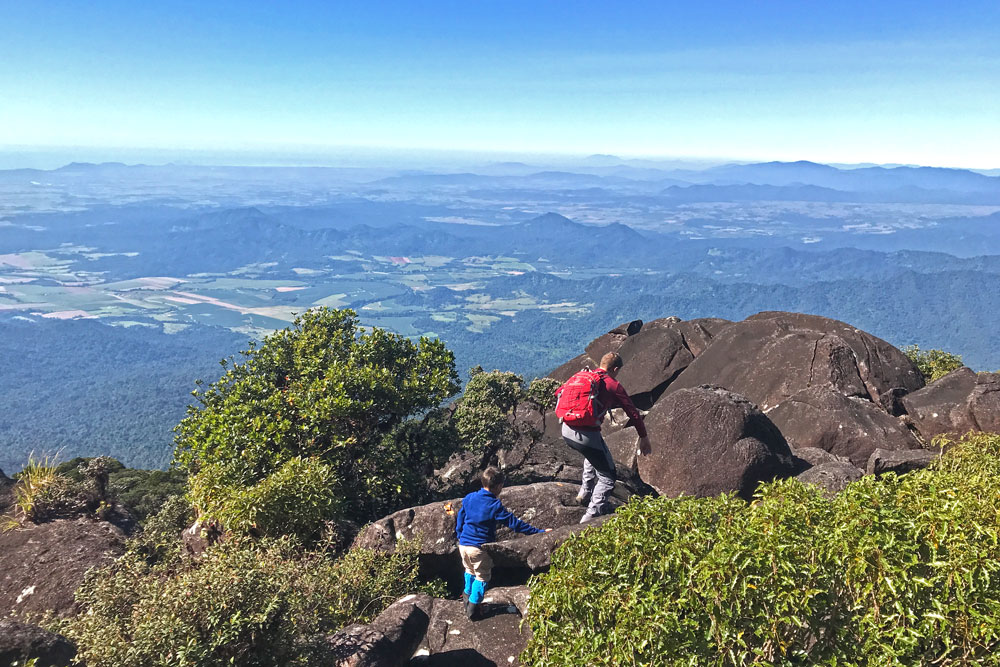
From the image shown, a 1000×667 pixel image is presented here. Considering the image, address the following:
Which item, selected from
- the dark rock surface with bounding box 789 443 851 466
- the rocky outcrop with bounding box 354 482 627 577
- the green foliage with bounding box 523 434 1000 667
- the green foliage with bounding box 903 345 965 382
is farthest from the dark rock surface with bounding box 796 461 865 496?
the green foliage with bounding box 903 345 965 382

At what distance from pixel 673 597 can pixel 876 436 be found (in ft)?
81.2

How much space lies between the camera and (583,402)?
15.4 m

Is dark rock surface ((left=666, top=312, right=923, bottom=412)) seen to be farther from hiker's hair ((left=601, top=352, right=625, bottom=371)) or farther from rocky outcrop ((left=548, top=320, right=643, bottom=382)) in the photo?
hiker's hair ((left=601, top=352, right=625, bottom=371))

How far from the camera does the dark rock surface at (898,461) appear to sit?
20641mm

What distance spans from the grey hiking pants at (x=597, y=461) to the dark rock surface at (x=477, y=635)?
3.35 metres

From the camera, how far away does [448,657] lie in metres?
11.4

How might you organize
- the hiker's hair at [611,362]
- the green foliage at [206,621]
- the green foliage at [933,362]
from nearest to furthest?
the green foliage at [206,621]
the hiker's hair at [611,362]
the green foliage at [933,362]

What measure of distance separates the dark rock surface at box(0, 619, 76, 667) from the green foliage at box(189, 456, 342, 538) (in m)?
5.99

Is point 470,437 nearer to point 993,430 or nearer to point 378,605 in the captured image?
point 378,605

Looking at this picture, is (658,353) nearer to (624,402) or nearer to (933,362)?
(933,362)

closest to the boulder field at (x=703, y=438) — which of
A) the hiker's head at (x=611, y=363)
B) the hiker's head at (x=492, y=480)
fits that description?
the hiker's head at (x=492, y=480)

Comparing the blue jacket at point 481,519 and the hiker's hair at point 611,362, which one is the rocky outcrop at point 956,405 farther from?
the blue jacket at point 481,519

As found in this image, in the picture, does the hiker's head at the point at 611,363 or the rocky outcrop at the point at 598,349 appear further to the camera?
the rocky outcrop at the point at 598,349

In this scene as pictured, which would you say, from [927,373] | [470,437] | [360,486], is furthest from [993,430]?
[360,486]
